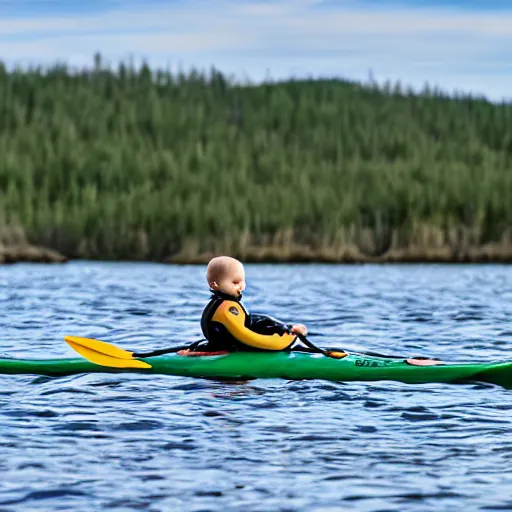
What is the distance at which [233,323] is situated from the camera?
1087cm

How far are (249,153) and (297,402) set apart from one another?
40156 mm

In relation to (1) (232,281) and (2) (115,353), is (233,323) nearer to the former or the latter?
(1) (232,281)

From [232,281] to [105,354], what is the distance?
1314 mm

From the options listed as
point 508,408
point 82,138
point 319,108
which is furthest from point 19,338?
point 319,108

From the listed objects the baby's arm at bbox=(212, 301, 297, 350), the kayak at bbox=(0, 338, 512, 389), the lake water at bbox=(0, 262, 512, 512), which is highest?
the baby's arm at bbox=(212, 301, 297, 350)

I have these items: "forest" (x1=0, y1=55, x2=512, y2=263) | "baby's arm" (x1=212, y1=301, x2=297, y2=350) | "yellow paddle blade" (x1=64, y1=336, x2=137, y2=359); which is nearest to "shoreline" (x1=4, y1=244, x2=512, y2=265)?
"forest" (x1=0, y1=55, x2=512, y2=263)

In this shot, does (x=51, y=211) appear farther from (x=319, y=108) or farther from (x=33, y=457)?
(x=33, y=457)

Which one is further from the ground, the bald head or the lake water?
the bald head

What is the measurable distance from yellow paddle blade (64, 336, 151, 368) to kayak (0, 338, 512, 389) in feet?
0.04

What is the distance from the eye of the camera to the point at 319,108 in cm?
6081

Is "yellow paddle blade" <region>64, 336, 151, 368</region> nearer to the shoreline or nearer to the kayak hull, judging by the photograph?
the kayak hull

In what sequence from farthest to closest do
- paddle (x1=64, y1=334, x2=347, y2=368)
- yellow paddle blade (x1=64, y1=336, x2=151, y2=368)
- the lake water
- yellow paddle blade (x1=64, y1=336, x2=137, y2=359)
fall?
yellow paddle blade (x1=64, y1=336, x2=137, y2=359)
yellow paddle blade (x1=64, y1=336, x2=151, y2=368)
paddle (x1=64, y1=334, x2=347, y2=368)
the lake water

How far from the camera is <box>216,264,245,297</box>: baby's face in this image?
10.9m

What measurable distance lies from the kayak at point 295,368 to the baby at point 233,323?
0.11 meters
